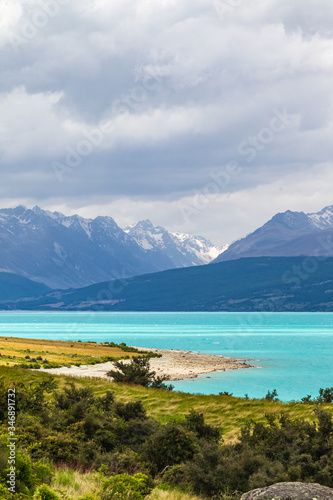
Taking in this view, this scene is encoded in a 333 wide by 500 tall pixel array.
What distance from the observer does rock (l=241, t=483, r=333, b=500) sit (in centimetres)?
1131

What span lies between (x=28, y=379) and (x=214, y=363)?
196ft

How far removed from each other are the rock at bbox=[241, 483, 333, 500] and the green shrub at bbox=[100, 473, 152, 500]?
2.36 meters

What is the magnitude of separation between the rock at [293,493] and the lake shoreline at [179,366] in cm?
5081

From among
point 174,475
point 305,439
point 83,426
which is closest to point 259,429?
point 305,439

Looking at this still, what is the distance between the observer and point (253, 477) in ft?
47.0

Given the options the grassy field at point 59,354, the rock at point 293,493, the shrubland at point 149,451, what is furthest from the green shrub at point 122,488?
the grassy field at point 59,354

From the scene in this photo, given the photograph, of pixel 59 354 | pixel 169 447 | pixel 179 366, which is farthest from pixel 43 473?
pixel 59 354

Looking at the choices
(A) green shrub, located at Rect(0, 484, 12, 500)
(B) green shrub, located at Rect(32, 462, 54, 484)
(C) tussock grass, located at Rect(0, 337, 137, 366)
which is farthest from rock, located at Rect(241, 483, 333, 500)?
(C) tussock grass, located at Rect(0, 337, 137, 366)

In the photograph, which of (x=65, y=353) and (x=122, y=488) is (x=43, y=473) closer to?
(x=122, y=488)

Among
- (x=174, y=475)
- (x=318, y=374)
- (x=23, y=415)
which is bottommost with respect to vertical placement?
(x=318, y=374)

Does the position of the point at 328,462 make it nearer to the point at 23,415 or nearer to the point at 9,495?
the point at 9,495

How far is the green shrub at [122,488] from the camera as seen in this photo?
38.4 feet

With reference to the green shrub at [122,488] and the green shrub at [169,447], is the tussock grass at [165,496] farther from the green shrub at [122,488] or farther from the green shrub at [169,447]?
the green shrub at [169,447]

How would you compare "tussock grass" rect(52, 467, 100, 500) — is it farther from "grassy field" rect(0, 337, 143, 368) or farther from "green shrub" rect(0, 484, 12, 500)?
"grassy field" rect(0, 337, 143, 368)
